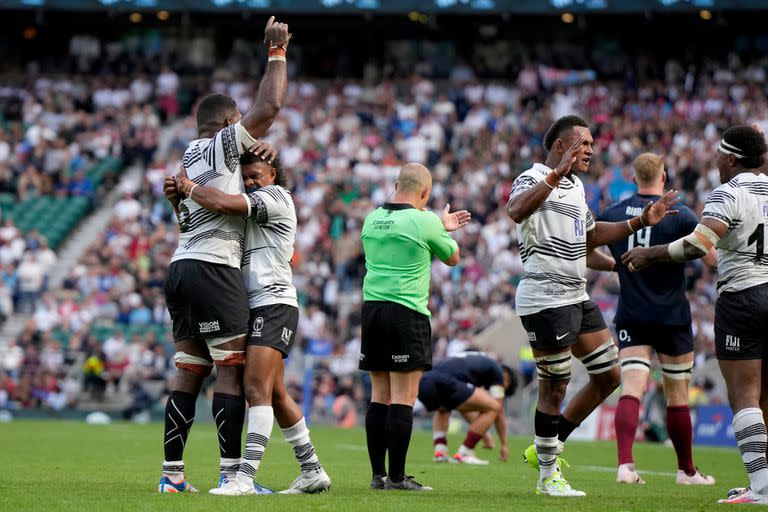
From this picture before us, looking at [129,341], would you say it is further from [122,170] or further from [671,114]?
[671,114]

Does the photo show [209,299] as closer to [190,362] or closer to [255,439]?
[190,362]

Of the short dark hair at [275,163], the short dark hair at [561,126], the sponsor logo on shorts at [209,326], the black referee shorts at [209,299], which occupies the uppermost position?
the short dark hair at [561,126]

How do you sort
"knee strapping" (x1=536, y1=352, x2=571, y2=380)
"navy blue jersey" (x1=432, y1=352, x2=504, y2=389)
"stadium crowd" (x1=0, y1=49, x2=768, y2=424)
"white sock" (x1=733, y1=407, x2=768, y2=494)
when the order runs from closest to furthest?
1. "white sock" (x1=733, y1=407, x2=768, y2=494)
2. "knee strapping" (x1=536, y1=352, x2=571, y2=380)
3. "navy blue jersey" (x1=432, y1=352, x2=504, y2=389)
4. "stadium crowd" (x1=0, y1=49, x2=768, y2=424)

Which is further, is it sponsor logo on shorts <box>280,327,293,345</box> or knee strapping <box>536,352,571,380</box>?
knee strapping <box>536,352,571,380</box>

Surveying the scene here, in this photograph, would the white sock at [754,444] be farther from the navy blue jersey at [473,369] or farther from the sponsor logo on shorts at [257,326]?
the navy blue jersey at [473,369]

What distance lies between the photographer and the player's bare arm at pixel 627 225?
9000mm

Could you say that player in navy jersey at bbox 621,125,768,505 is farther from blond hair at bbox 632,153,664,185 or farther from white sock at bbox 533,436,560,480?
blond hair at bbox 632,153,664,185

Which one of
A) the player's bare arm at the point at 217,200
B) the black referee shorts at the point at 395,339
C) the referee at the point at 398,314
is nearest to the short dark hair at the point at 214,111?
the player's bare arm at the point at 217,200

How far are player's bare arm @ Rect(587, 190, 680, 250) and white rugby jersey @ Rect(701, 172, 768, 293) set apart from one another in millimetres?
457

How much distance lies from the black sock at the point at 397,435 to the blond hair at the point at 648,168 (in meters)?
3.48

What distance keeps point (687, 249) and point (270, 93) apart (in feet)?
10.2

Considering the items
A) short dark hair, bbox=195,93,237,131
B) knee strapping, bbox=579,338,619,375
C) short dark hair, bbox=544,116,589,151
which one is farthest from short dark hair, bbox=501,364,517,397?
short dark hair, bbox=195,93,237,131

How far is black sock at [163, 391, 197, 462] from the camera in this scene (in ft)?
27.9

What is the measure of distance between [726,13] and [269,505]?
31069 mm
